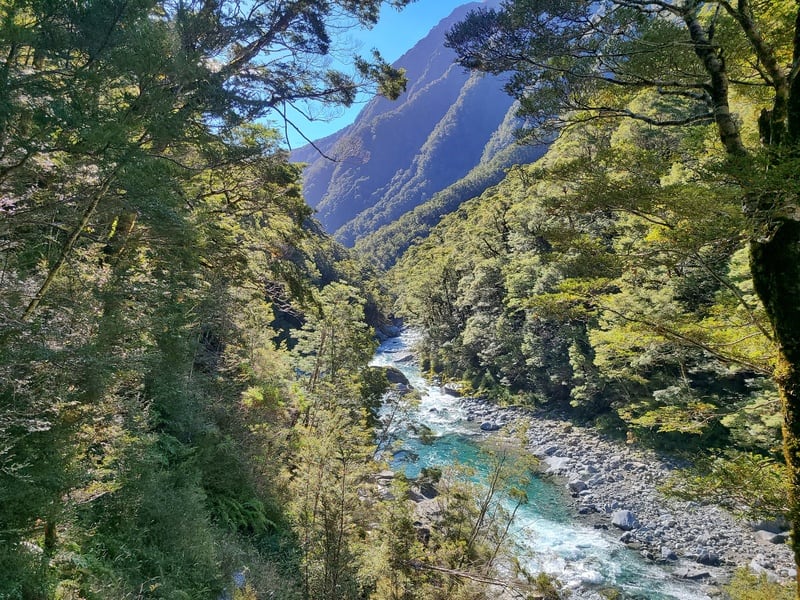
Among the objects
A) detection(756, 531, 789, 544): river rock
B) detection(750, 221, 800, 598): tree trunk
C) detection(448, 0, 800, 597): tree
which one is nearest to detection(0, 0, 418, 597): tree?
detection(448, 0, 800, 597): tree

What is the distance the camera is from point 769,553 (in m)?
9.95

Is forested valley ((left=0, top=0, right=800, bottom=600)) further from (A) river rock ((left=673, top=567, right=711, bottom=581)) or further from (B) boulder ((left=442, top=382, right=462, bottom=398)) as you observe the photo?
(B) boulder ((left=442, top=382, right=462, bottom=398))

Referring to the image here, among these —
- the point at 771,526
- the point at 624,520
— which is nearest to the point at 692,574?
the point at 624,520

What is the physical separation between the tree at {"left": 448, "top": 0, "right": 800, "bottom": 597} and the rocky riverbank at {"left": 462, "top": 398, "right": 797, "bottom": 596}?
17.8 feet

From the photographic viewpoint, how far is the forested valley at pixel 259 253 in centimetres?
357

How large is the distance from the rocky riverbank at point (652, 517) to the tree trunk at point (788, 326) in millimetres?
4972

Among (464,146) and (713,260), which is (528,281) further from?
(464,146)

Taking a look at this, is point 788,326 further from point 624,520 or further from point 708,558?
point 624,520

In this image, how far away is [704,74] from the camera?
14.7 ft

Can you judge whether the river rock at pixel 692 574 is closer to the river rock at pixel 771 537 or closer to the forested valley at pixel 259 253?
the river rock at pixel 771 537

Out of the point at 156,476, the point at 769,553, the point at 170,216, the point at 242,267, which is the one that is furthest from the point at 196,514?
the point at 769,553

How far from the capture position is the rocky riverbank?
9.91 metres

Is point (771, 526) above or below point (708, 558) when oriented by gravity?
below

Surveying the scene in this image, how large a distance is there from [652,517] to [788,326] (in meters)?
11.0
